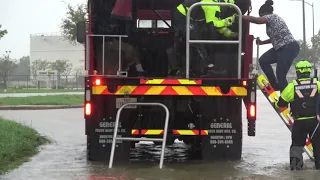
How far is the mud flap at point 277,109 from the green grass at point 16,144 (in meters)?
4.27

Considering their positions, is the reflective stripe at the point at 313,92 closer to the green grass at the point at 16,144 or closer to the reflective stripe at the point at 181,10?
the reflective stripe at the point at 181,10

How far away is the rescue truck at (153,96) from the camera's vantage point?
7844mm

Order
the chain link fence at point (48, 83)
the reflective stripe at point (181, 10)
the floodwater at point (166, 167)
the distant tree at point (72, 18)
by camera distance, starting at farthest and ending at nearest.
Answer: the chain link fence at point (48, 83), the distant tree at point (72, 18), the reflective stripe at point (181, 10), the floodwater at point (166, 167)

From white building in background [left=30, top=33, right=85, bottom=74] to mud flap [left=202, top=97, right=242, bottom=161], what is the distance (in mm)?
96009

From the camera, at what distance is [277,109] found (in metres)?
8.64

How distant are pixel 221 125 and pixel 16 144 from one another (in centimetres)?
389

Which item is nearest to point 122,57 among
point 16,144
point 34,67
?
point 16,144

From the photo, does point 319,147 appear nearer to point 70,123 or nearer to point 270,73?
point 270,73

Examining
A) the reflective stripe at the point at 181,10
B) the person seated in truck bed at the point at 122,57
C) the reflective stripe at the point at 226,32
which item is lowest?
the person seated in truck bed at the point at 122,57

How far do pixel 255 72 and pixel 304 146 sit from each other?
143cm

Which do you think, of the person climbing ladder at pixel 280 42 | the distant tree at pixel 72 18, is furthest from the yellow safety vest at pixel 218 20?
the distant tree at pixel 72 18

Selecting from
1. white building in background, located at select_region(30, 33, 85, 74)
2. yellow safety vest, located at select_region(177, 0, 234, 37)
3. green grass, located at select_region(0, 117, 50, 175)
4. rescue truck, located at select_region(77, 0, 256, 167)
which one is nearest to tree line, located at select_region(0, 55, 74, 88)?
white building in background, located at select_region(30, 33, 85, 74)

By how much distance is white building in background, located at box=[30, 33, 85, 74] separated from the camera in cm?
10488

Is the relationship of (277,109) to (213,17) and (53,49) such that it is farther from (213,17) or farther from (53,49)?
(53,49)
